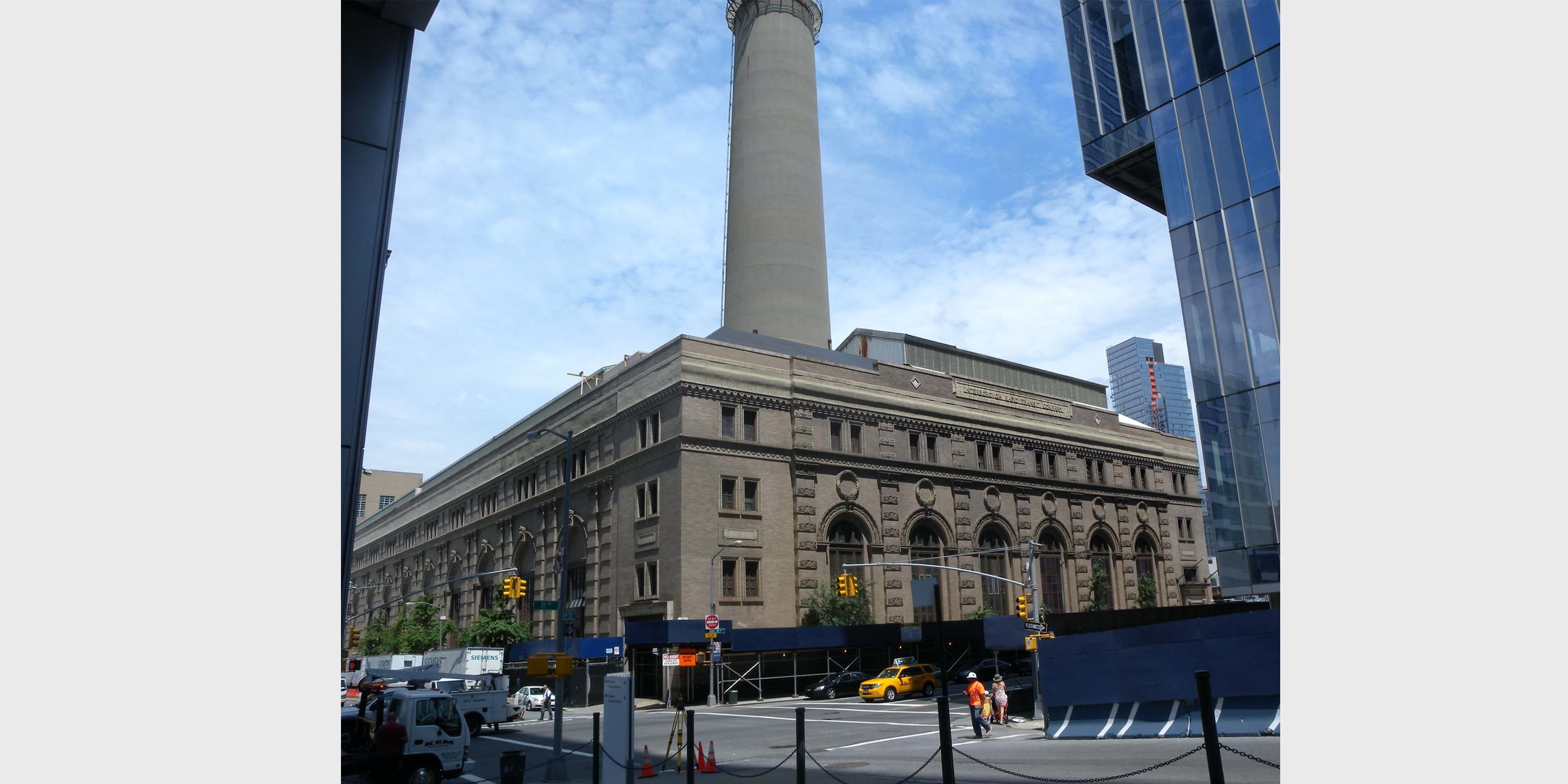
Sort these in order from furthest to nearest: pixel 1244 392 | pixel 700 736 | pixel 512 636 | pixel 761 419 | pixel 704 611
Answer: pixel 512 636, pixel 761 419, pixel 704 611, pixel 700 736, pixel 1244 392

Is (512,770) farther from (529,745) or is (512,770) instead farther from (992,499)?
(992,499)

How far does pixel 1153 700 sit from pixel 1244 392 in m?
8.25

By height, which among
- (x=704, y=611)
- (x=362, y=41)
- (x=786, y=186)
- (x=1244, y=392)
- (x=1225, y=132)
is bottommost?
(x=704, y=611)

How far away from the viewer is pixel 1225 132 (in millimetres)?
26172

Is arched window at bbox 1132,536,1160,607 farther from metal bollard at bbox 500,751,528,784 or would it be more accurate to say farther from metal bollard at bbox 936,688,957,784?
metal bollard at bbox 500,751,528,784

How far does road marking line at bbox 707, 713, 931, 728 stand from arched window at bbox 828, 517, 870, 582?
16.7m

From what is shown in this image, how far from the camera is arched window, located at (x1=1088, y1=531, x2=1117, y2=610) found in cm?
6762

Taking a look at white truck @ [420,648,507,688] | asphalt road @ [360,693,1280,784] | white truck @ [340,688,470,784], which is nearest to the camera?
asphalt road @ [360,693,1280,784]

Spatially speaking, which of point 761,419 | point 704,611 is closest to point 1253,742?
point 704,611

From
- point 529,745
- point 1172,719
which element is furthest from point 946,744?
point 529,745

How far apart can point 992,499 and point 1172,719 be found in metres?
41.3

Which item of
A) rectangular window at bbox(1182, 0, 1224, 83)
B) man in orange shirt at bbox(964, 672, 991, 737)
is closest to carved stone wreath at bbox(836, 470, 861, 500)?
man in orange shirt at bbox(964, 672, 991, 737)

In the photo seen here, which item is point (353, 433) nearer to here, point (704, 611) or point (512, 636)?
point (704, 611)

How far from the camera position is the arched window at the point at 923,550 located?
5800 centimetres
